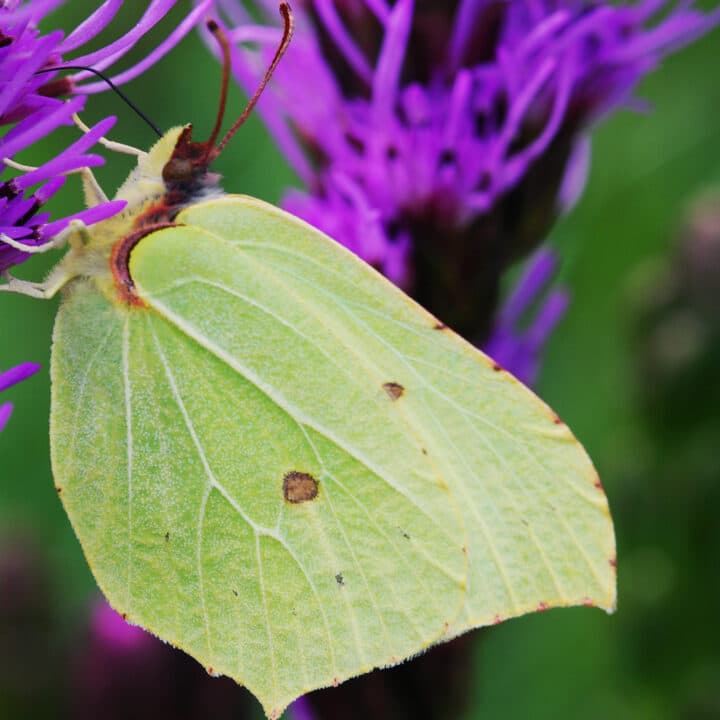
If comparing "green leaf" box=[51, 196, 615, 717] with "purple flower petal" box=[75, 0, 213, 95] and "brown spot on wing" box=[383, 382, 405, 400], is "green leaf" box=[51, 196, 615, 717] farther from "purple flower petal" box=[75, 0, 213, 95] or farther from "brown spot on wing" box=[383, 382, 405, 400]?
→ "purple flower petal" box=[75, 0, 213, 95]

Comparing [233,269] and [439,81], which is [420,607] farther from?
[439,81]

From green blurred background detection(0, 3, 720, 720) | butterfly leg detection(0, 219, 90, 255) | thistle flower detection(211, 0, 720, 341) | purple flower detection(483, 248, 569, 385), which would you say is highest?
butterfly leg detection(0, 219, 90, 255)

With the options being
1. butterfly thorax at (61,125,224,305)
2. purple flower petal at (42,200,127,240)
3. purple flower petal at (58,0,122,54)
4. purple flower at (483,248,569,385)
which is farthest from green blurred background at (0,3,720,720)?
purple flower petal at (58,0,122,54)

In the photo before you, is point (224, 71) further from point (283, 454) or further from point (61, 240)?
point (283, 454)

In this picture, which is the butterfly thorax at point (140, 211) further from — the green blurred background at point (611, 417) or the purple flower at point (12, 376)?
the green blurred background at point (611, 417)

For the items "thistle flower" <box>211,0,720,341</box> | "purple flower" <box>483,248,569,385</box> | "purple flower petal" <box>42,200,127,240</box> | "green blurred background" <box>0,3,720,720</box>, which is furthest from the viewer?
"green blurred background" <box>0,3,720,720</box>

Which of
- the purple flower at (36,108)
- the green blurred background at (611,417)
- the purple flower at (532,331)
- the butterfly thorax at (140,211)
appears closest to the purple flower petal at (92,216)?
the purple flower at (36,108)

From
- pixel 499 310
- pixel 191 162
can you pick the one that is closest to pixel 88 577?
pixel 499 310

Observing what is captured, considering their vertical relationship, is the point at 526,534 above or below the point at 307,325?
below
